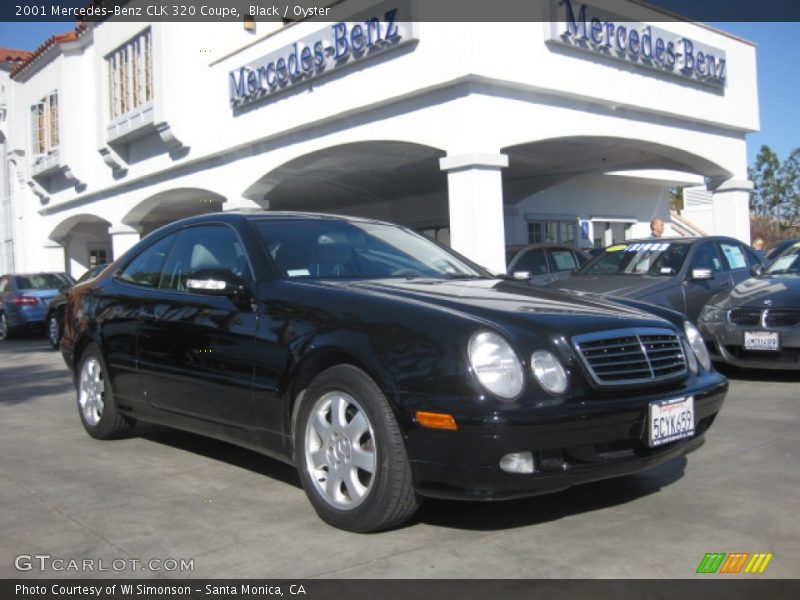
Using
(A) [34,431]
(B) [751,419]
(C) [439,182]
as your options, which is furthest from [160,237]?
(C) [439,182]

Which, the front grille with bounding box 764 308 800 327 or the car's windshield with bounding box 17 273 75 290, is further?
the car's windshield with bounding box 17 273 75 290

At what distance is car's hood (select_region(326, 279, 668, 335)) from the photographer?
11.5ft

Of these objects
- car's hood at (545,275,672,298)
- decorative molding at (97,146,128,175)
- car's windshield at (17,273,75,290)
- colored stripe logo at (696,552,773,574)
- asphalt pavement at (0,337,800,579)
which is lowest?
colored stripe logo at (696,552,773,574)

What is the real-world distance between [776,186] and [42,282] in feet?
131

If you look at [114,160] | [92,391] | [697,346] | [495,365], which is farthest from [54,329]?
[495,365]

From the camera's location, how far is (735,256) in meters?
9.84

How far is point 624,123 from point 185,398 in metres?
11.2

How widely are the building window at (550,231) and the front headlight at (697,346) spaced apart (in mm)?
16699

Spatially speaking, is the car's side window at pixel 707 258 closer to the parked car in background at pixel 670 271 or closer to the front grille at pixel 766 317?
the parked car in background at pixel 670 271

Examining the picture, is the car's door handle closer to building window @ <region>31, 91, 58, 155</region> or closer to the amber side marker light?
the amber side marker light

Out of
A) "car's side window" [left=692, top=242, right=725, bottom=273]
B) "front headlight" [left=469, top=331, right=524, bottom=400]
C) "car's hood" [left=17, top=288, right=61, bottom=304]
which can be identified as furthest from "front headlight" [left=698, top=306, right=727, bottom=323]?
"car's hood" [left=17, top=288, right=61, bottom=304]

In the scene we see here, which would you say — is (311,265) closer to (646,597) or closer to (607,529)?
(607,529)

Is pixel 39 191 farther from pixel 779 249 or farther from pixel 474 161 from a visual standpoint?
pixel 779 249

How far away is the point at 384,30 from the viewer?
1203cm
